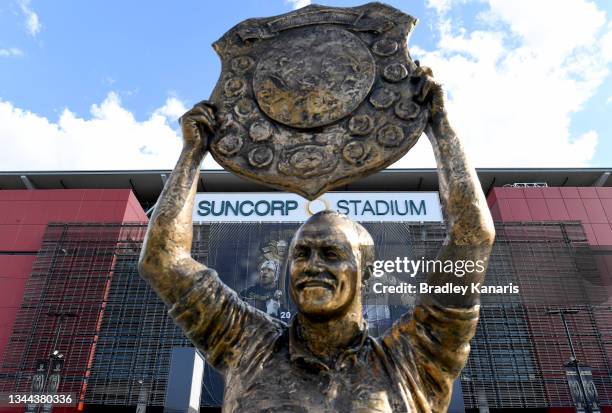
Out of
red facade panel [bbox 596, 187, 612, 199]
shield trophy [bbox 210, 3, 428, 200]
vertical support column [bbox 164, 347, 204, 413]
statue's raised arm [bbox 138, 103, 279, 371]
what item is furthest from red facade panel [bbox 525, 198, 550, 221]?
statue's raised arm [bbox 138, 103, 279, 371]

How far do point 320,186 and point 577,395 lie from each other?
46.3ft

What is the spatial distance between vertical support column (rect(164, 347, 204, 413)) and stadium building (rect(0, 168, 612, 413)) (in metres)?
5.97

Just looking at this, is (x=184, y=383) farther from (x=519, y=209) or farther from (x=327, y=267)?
(x=519, y=209)

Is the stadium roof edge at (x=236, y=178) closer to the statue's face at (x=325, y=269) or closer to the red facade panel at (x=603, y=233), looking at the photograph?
the red facade panel at (x=603, y=233)

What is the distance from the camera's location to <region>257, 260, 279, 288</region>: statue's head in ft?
49.9

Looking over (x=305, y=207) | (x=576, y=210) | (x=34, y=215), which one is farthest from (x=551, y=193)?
(x=34, y=215)

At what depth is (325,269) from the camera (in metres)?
1.84

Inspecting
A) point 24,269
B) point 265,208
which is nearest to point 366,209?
point 265,208

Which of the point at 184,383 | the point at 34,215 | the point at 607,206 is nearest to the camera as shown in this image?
the point at 184,383

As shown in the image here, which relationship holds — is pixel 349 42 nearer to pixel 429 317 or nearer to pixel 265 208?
pixel 429 317

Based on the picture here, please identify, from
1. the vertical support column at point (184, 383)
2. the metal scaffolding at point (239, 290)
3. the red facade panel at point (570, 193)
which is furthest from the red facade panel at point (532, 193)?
the vertical support column at point (184, 383)

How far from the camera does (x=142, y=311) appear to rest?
14977mm

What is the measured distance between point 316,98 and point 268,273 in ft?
44.2

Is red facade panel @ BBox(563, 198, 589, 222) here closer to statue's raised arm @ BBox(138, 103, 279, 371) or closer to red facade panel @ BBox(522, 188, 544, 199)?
red facade panel @ BBox(522, 188, 544, 199)
